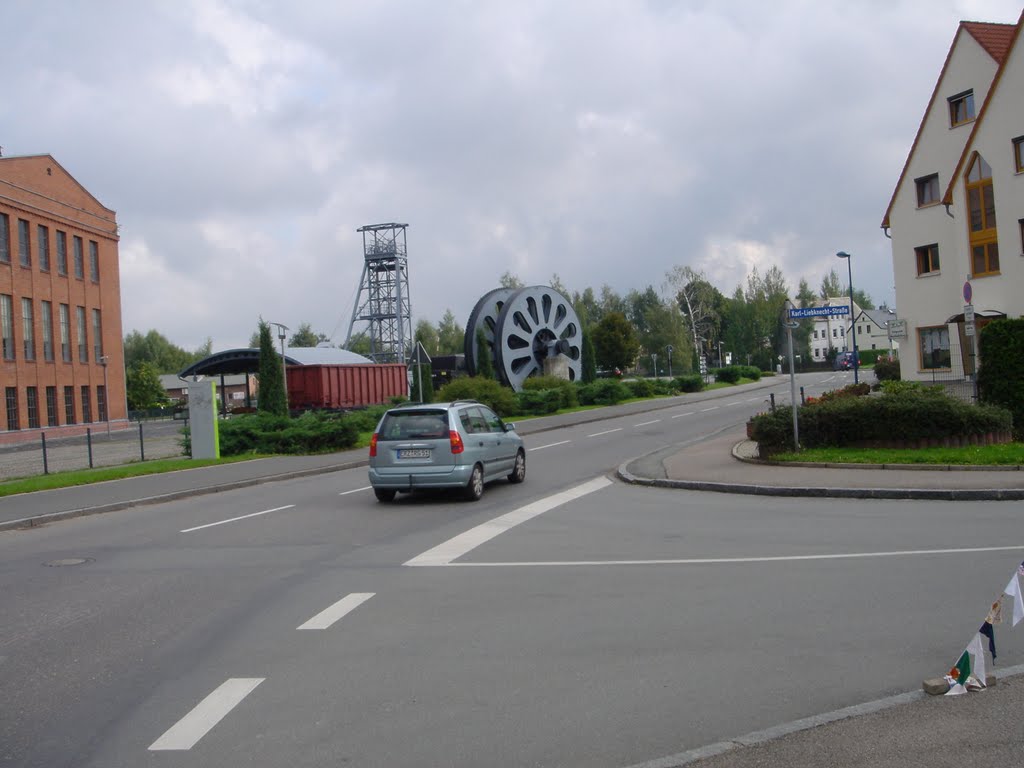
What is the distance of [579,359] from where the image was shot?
5538cm

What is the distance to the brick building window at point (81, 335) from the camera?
49625 millimetres

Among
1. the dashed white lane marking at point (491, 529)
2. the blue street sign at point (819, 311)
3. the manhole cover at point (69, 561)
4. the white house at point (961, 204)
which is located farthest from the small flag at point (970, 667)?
the white house at point (961, 204)

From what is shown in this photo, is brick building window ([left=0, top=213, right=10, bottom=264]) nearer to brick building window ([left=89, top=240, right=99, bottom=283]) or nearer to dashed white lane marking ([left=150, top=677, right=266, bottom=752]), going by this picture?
brick building window ([left=89, top=240, right=99, bottom=283])

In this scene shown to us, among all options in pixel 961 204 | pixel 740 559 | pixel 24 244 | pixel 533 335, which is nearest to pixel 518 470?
pixel 740 559

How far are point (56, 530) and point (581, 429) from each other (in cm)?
2197

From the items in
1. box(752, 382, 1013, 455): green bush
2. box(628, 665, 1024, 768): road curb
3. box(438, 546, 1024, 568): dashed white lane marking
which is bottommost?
box(438, 546, 1024, 568): dashed white lane marking

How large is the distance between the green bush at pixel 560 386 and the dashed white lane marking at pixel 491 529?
2850 centimetres

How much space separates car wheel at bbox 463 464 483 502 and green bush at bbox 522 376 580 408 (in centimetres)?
2969

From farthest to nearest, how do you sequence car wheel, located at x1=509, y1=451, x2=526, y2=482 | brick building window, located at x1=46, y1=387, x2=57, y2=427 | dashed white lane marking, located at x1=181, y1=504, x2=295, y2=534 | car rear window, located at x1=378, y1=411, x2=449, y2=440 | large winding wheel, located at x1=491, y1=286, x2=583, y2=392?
1. large winding wheel, located at x1=491, y1=286, x2=583, y2=392
2. brick building window, located at x1=46, y1=387, x2=57, y2=427
3. car wheel, located at x1=509, y1=451, x2=526, y2=482
4. car rear window, located at x1=378, y1=411, x2=449, y2=440
5. dashed white lane marking, located at x1=181, y1=504, x2=295, y2=534

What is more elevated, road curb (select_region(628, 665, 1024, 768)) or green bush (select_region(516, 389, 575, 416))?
green bush (select_region(516, 389, 575, 416))

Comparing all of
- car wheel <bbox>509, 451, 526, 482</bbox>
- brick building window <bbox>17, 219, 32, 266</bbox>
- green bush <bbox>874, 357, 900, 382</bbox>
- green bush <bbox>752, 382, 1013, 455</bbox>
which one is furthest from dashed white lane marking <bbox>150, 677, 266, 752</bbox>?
brick building window <bbox>17, 219, 32, 266</bbox>

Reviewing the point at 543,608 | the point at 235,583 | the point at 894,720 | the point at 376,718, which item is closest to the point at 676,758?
the point at 894,720

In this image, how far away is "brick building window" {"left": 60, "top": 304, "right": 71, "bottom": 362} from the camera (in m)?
48.0

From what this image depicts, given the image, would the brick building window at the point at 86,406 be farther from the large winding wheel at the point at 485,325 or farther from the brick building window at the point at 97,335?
the large winding wheel at the point at 485,325
